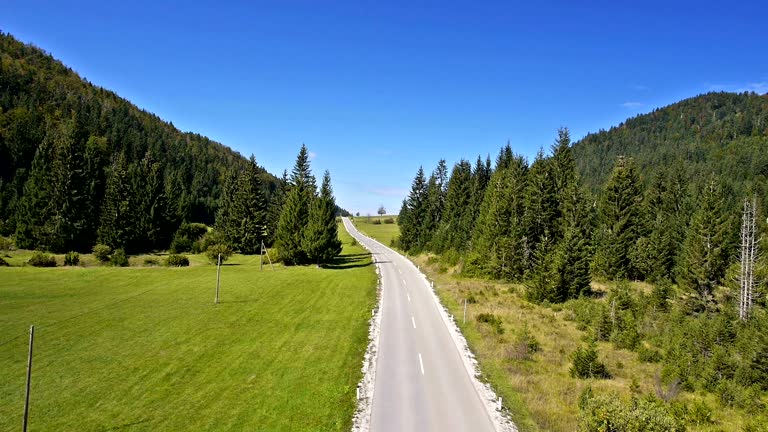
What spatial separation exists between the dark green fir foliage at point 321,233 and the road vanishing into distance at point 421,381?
25.5m

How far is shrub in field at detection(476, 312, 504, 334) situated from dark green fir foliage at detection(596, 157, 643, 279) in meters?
28.8

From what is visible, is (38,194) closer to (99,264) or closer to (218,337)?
(99,264)

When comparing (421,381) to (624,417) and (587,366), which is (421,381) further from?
(624,417)

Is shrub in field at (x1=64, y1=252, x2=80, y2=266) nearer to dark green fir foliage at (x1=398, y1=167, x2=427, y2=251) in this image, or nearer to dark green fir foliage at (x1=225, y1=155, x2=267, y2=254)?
dark green fir foliage at (x1=225, y1=155, x2=267, y2=254)

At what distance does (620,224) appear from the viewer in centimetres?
5366

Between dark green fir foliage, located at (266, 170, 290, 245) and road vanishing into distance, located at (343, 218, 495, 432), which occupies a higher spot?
dark green fir foliage, located at (266, 170, 290, 245)

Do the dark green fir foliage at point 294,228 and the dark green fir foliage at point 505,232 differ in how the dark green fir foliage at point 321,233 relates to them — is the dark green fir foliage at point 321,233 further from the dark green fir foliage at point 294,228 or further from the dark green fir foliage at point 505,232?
the dark green fir foliage at point 505,232

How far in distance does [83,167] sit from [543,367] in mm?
83455

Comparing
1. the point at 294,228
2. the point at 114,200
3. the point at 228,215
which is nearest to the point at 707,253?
the point at 294,228

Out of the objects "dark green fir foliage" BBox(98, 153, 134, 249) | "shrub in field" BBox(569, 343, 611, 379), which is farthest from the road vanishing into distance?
"dark green fir foliage" BBox(98, 153, 134, 249)

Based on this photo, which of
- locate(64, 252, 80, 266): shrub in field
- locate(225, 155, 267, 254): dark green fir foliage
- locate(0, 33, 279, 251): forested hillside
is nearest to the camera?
locate(64, 252, 80, 266): shrub in field

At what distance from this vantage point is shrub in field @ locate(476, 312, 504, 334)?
2942 centimetres

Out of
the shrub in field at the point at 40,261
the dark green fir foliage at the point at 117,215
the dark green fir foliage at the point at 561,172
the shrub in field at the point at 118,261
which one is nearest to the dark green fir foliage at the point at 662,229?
the dark green fir foliage at the point at 561,172

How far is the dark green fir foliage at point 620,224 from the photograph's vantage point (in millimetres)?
53625
